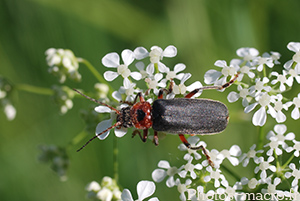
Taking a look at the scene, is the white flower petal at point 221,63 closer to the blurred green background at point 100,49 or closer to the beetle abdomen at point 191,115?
the beetle abdomen at point 191,115

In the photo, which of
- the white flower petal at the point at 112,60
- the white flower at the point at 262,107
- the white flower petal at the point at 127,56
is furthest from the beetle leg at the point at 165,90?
the white flower at the point at 262,107

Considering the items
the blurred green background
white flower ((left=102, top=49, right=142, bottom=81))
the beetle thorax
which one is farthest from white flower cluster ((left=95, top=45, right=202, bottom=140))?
the blurred green background

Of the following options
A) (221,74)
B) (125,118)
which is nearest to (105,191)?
(125,118)

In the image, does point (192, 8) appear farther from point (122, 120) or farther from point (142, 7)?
point (122, 120)

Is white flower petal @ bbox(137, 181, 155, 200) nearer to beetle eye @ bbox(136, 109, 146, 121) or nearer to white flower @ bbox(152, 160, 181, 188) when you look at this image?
white flower @ bbox(152, 160, 181, 188)

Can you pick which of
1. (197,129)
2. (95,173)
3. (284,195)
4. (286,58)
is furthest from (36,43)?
(284,195)

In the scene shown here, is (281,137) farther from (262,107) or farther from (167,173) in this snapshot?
(167,173)
